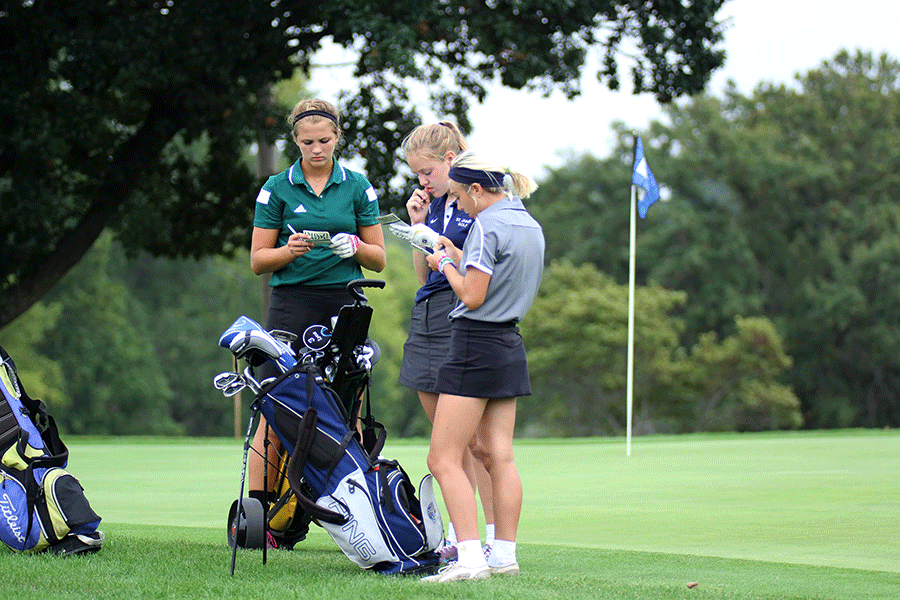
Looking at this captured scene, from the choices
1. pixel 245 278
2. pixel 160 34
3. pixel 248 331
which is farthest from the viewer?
pixel 245 278

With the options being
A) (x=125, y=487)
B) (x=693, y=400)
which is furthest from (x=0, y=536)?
(x=693, y=400)

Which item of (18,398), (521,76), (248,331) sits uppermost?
(521,76)

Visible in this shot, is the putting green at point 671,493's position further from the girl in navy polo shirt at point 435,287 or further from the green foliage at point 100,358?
the green foliage at point 100,358

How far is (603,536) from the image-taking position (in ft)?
17.5

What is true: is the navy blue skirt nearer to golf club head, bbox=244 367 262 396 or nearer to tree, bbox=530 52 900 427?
golf club head, bbox=244 367 262 396

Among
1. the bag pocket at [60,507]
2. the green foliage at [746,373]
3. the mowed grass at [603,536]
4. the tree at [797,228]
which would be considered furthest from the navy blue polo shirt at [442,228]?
the tree at [797,228]

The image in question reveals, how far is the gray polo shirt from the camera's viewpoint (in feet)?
13.5

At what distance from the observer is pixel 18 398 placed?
16.0 ft

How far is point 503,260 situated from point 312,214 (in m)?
1.08

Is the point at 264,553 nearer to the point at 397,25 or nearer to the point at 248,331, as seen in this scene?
the point at 248,331

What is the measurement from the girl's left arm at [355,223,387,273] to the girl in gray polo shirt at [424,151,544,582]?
62 cm

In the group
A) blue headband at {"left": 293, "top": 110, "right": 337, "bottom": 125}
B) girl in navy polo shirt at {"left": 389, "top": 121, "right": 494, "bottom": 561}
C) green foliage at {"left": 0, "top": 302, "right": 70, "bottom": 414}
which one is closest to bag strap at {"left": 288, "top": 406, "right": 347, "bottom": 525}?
girl in navy polo shirt at {"left": 389, "top": 121, "right": 494, "bottom": 561}

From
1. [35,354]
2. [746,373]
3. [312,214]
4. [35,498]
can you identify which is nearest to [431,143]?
[312,214]

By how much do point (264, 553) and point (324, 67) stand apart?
12.5 metres
